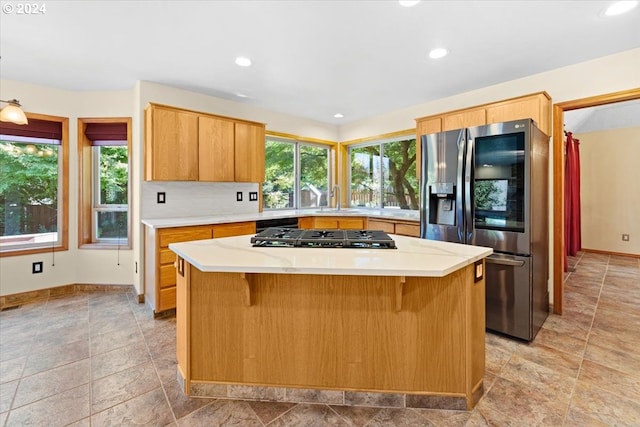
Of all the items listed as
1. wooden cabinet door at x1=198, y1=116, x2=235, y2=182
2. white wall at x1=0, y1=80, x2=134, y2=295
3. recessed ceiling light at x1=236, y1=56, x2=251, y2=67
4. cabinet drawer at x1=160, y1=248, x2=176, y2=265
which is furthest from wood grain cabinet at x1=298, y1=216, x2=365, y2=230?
white wall at x1=0, y1=80, x2=134, y2=295

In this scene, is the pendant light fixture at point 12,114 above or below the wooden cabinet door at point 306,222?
above

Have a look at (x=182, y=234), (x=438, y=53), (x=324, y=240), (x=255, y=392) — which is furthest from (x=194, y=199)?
(x=438, y=53)

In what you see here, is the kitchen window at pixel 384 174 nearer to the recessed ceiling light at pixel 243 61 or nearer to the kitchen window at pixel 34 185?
the recessed ceiling light at pixel 243 61

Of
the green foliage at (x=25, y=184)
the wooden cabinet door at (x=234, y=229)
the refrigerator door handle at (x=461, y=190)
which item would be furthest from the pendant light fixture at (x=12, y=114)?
the refrigerator door handle at (x=461, y=190)

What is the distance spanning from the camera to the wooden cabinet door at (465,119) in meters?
3.04

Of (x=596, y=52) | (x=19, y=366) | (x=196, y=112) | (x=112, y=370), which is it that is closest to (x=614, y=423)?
(x=596, y=52)

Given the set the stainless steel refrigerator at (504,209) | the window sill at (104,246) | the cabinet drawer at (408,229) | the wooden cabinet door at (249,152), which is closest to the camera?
the stainless steel refrigerator at (504,209)

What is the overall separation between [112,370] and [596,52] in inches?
187

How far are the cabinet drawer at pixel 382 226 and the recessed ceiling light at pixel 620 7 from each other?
262 centimetres

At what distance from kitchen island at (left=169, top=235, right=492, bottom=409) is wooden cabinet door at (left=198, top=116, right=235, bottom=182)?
199 cm

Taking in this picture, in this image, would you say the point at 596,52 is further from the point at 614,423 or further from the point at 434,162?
the point at 614,423

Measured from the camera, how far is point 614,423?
5.22 feet

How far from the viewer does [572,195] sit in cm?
518

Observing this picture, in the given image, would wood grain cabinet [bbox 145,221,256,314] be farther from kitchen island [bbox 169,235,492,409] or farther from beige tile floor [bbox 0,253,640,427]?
kitchen island [bbox 169,235,492,409]
